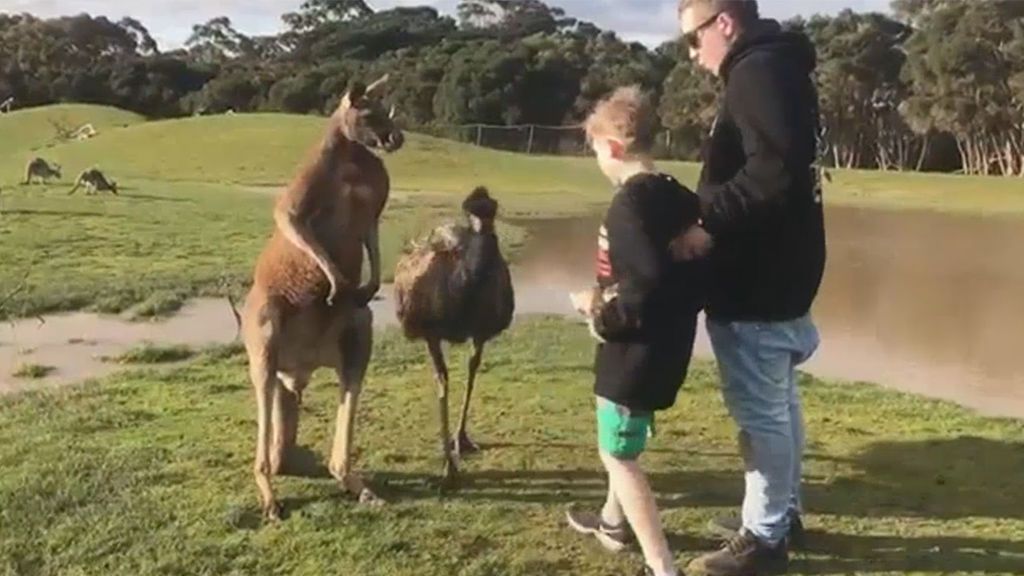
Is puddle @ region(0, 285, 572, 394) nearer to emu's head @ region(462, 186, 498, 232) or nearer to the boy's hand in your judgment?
emu's head @ region(462, 186, 498, 232)

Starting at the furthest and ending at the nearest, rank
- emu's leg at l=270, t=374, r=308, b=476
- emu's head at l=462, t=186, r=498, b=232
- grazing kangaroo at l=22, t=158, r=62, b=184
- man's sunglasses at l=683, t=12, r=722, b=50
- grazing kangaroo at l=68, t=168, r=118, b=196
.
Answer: grazing kangaroo at l=22, t=158, r=62, b=184 → grazing kangaroo at l=68, t=168, r=118, b=196 → emu's head at l=462, t=186, r=498, b=232 → emu's leg at l=270, t=374, r=308, b=476 → man's sunglasses at l=683, t=12, r=722, b=50

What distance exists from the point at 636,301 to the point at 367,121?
163cm

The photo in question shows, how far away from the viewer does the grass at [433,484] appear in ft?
17.9

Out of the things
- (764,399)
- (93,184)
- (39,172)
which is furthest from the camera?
(39,172)

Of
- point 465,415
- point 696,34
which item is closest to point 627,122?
point 696,34

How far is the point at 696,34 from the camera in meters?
4.83

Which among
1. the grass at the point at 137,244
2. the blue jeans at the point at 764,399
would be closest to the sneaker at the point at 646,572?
the blue jeans at the point at 764,399

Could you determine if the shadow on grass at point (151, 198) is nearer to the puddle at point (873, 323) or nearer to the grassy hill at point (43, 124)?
the puddle at point (873, 323)

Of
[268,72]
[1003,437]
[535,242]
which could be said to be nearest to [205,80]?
[268,72]

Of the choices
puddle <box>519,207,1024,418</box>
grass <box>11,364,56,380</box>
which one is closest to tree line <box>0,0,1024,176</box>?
puddle <box>519,207,1024,418</box>

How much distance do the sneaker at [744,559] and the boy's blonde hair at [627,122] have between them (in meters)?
1.58

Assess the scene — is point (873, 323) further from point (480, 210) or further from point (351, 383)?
point (351, 383)

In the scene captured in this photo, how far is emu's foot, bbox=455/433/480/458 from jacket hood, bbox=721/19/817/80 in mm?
2867

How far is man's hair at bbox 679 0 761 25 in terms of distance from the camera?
4738 millimetres
